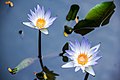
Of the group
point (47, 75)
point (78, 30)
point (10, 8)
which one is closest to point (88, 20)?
point (78, 30)

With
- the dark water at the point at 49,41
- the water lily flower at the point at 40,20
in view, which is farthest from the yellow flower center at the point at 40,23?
the dark water at the point at 49,41

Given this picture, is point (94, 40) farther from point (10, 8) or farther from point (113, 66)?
point (10, 8)

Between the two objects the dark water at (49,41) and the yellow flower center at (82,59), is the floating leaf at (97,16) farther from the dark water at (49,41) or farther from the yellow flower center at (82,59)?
the dark water at (49,41)

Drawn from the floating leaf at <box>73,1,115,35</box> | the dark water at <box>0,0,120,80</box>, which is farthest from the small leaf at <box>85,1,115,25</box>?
the dark water at <box>0,0,120,80</box>

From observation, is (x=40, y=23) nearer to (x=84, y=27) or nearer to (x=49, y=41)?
(x=84, y=27)

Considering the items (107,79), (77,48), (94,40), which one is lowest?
(77,48)

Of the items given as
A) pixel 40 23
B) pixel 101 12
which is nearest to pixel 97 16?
pixel 101 12
